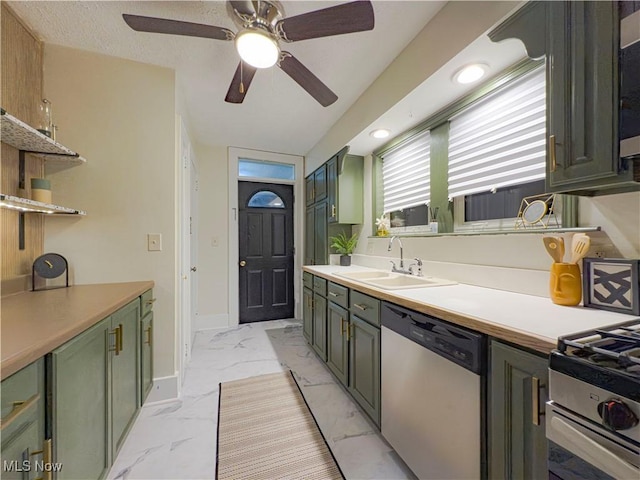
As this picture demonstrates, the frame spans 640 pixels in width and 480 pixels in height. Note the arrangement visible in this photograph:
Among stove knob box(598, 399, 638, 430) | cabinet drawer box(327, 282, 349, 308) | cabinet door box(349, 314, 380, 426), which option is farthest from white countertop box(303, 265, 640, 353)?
cabinet drawer box(327, 282, 349, 308)

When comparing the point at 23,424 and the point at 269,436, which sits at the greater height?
the point at 23,424

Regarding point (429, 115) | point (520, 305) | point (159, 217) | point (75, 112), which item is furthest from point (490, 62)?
point (75, 112)

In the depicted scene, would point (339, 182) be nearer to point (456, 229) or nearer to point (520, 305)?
point (456, 229)

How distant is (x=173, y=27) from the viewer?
4.31ft

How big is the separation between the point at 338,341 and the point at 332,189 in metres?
1.77

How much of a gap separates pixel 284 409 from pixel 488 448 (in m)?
1.39

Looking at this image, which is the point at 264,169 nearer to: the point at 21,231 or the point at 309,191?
the point at 309,191

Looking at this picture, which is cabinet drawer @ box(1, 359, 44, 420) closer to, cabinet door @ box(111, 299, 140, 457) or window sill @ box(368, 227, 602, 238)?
cabinet door @ box(111, 299, 140, 457)

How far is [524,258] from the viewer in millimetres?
1392

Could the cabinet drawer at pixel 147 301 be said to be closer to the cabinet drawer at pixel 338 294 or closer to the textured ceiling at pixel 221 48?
the cabinet drawer at pixel 338 294

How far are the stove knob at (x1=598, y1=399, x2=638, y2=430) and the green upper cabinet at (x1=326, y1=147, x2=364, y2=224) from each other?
2.51m

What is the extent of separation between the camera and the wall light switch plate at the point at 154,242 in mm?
2002

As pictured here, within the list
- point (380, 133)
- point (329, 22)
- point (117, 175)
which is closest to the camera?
point (329, 22)

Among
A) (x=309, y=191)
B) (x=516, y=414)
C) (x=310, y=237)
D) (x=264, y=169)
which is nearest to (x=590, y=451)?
(x=516, y=414)
